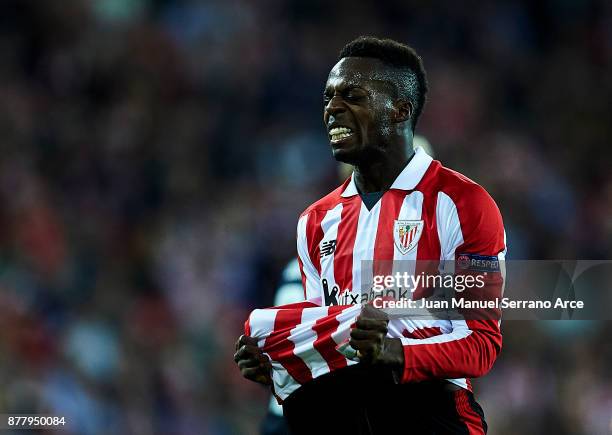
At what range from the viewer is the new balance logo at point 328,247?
3025mm

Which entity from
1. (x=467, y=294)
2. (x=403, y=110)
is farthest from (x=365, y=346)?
(x=403, y=110)

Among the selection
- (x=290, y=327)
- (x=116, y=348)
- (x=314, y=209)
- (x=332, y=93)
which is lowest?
(x=116, y=348)

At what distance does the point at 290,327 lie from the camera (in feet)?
9.09

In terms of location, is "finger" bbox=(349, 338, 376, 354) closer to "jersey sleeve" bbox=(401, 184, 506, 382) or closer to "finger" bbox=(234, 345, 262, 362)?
"jersey sleeve" bbox=(401, 184, 506, 382)

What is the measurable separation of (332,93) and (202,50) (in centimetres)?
578

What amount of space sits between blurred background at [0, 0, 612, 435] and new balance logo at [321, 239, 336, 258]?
9.35ft

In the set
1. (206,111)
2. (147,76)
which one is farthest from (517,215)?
(147,76)

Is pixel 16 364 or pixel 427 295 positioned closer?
pixel 427 295

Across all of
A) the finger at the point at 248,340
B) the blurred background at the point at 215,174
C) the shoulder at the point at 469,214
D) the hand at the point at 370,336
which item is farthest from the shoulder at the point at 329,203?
the blurred background at the point at 215,174

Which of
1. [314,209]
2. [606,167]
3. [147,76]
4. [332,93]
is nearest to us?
[332,93]

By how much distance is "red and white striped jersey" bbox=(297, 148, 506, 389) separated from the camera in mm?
2627

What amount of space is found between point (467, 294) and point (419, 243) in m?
0.20

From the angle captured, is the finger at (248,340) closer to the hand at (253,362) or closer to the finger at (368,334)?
the hand at (253,362)

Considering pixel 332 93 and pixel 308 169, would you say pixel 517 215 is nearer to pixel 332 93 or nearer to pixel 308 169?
pixel 308 169
